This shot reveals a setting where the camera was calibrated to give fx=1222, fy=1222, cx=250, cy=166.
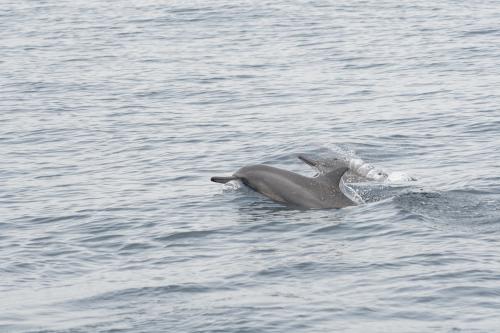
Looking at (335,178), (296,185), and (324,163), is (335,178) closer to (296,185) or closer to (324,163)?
(296,185)

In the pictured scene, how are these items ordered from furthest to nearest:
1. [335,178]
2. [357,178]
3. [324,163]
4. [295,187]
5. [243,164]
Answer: [243,164] → [324,163] → [357,178] → [295,187] → [335,178]

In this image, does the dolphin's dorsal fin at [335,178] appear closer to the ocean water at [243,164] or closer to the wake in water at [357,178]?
the wake in water at [357,178]

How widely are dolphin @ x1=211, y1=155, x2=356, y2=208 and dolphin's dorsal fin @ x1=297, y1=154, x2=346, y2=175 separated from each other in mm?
1331

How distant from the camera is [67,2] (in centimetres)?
5666

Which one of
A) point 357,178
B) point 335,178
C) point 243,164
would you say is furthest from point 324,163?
point 335,178

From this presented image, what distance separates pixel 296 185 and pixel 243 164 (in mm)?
4132

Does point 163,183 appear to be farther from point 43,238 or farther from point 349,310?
point 349,310

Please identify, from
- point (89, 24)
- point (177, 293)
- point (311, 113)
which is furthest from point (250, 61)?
point (177, 293)

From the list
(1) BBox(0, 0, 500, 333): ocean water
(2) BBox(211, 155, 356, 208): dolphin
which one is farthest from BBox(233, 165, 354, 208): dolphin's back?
(1) BBox(0, 0, 500, 333): ocean water

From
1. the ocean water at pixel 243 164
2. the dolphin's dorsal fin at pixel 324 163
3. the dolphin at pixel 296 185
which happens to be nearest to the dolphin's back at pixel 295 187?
the dolphin at pixel 296 185

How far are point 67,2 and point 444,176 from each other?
119 ft

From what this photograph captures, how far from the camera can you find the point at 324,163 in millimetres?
24156

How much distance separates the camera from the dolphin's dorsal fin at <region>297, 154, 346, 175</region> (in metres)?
23.8

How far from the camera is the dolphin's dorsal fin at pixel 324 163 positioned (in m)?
23.8
